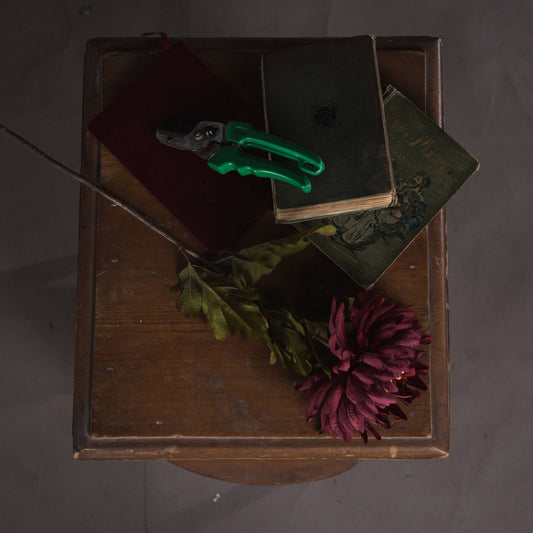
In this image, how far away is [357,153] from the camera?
623 millimetres

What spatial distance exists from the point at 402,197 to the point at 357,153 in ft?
0.35

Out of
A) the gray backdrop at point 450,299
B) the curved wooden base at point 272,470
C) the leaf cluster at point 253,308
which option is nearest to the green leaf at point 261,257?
the leaf cluster at point 253,308

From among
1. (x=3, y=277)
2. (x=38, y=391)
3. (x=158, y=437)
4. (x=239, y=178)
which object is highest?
(x=239, y=178)

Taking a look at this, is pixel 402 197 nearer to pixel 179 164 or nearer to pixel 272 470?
pixel 179 164

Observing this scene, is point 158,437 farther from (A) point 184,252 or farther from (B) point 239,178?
(B) point 239,178

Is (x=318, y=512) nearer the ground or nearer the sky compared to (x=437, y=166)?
nearer the ground

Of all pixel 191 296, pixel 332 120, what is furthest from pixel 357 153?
pixel 191 296

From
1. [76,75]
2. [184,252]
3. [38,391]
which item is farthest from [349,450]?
[76,75]

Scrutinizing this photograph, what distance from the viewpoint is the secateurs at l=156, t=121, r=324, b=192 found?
60 cm

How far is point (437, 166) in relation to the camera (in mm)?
693

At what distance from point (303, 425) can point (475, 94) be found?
91 centimetres

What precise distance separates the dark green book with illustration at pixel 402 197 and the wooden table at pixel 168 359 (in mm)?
32

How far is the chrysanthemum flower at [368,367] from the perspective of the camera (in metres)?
0.56

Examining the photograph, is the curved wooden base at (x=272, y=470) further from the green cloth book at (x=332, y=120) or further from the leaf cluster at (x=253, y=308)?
the green cloth book at (x=332, y=120)
